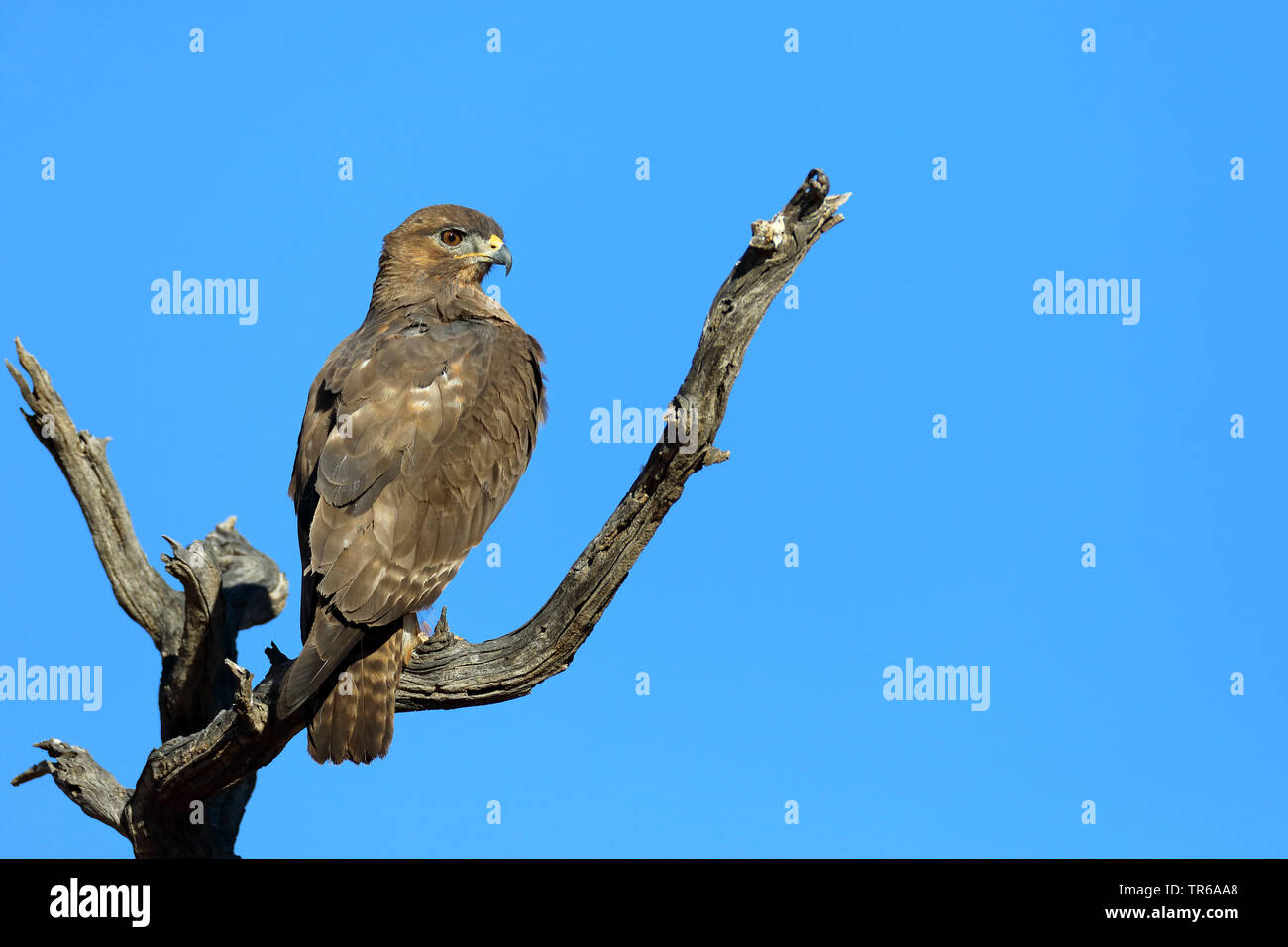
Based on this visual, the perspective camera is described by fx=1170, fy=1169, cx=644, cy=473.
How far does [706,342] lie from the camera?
556cm

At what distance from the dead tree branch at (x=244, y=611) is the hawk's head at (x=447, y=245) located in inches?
100

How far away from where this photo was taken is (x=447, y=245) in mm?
8500

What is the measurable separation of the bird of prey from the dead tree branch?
1.09 feet

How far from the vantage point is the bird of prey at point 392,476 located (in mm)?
5922

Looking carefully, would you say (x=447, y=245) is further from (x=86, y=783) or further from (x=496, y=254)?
(x=86, y=783)

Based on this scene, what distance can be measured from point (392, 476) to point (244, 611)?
291 cm

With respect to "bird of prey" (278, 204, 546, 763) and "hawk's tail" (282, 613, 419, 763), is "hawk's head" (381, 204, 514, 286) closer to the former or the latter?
"bird of prey" (278, 204, 546, 763)

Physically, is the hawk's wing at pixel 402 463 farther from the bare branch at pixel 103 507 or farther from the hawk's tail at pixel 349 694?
the bare branch at pixel 103 507

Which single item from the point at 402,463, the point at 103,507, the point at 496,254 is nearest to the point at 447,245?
the point at 496,254

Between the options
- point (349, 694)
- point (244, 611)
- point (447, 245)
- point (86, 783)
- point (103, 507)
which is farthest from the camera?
point (244, 611)

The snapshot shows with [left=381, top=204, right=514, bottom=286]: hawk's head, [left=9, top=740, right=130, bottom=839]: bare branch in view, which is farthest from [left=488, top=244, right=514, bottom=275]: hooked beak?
[left=9, top=740, right=130, bottom=839]: bare branch
